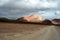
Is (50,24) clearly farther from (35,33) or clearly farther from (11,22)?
(11,22)

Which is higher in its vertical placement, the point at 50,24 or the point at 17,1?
the point at 17,1

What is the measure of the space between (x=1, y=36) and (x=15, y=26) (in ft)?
0.43

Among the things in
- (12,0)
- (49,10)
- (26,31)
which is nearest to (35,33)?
(26,31)

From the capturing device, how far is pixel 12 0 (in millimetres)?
551

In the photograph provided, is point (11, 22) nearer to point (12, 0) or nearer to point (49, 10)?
point (12, 0)

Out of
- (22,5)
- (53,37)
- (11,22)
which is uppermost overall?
(22,5)

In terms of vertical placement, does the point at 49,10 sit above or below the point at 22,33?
above

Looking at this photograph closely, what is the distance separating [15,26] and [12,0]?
0.20 m

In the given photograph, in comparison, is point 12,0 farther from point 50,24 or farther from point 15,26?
point 50,24

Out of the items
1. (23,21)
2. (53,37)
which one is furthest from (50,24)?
(23,21)

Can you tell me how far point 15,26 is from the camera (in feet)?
1.84

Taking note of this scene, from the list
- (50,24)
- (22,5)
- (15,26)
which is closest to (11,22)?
(15,26)

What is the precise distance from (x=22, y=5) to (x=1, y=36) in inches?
11.1

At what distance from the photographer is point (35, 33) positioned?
0.56 metres
